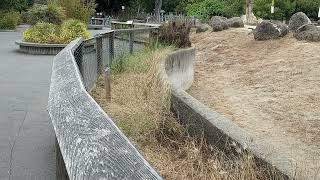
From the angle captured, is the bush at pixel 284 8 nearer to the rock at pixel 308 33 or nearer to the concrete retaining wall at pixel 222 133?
the rock at pixel 308 33

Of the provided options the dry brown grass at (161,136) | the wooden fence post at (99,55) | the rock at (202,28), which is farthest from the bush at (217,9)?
the dry brown grass at (161,136)

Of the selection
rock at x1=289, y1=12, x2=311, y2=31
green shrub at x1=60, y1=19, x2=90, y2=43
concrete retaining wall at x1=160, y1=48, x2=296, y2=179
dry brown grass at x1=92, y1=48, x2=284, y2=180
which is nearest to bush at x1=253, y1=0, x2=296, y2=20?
rock at x1=289, y1=12, x2=311, y2=31

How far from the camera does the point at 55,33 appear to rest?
2014 cm

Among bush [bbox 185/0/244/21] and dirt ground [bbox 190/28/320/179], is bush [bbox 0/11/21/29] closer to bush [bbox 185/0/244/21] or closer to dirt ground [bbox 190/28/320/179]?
dirt ground [bbox 190/28/320/179]

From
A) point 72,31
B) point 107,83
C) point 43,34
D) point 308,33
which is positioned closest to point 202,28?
Answer: point 308,33

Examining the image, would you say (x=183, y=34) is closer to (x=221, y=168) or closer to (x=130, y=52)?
(x=130, y=52)

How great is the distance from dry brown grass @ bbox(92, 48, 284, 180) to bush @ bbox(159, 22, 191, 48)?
7092mm

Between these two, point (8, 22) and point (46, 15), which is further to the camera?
point (8, 22)

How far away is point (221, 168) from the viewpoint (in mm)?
5762

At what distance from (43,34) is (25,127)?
12.5m

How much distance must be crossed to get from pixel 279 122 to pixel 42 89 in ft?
17.0

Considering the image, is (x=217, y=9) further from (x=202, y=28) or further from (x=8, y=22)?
(x=8, y=22)

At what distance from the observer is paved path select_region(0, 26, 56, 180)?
5.98 m

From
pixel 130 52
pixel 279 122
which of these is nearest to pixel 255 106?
pixel 279 122
